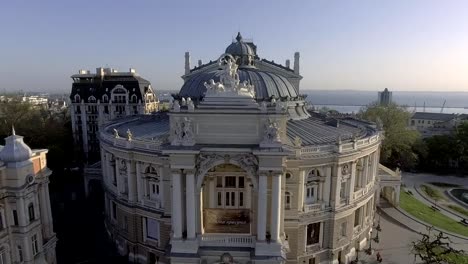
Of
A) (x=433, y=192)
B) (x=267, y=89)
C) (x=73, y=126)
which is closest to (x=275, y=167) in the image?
(x=267, y=89)

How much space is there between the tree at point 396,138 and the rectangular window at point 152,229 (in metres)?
46.4

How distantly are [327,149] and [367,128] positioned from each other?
13.0 m

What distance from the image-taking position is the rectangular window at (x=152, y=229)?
3281 centimetres

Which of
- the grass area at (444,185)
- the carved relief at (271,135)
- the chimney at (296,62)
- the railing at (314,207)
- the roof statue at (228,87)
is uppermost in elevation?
the chimney at (296,62)

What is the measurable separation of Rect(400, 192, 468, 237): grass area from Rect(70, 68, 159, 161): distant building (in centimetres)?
5159

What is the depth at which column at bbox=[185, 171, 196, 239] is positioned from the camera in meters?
23.9

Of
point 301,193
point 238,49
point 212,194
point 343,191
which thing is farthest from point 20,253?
point 238,49

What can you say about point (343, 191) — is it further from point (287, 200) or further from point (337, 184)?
point (287, 200)

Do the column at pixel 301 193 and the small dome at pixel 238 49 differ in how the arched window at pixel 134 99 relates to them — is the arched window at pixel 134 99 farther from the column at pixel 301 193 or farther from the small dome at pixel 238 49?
the column at pixel 301 193

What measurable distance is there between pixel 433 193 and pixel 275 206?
43.7m

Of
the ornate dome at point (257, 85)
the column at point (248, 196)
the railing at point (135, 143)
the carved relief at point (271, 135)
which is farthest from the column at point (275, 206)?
the ornate dome at point (257, 85)

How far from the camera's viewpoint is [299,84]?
55500 millimetres

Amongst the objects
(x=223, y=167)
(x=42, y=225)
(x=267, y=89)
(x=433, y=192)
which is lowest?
(x=433, y=192)

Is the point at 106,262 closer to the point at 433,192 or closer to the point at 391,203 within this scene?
the point at 391,203
